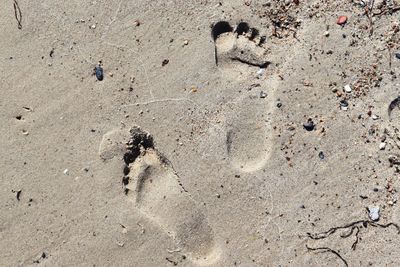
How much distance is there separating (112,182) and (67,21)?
145 centimetres

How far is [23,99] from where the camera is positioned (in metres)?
4.41

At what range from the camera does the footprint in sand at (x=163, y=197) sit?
4.37 metres

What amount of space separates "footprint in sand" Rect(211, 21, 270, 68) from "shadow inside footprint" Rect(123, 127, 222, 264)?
3.16 feet

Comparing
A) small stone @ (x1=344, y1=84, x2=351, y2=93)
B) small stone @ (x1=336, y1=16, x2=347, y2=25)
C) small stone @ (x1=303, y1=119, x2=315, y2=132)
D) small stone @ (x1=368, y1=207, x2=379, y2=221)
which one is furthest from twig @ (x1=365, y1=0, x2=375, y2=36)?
small stone @ (x1=368, y1=207, x2=379, y2=221)

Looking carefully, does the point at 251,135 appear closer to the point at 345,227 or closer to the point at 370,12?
the point at 345,227

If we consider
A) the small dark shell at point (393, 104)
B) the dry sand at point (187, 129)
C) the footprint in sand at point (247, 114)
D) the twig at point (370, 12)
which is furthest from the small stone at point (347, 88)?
the footprint in sand at point (247, 114)

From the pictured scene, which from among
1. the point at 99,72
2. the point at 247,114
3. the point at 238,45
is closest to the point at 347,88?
the point at 247,114

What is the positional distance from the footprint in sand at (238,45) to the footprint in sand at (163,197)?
96cm

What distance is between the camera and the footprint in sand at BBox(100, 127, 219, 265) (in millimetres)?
4367

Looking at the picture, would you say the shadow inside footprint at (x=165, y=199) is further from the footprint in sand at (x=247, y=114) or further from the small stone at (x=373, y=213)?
the small stone at (x=373, y=213)

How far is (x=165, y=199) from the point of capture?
14.4 ft

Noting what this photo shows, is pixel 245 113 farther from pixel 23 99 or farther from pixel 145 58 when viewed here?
pixel 23 99

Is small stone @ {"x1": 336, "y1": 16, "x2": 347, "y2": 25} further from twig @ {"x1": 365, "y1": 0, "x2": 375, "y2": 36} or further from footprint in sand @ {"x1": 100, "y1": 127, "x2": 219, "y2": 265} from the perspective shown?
footprint in sand @ {"x1": 100, "y1": 127, "x2": 219, "y2": 265}

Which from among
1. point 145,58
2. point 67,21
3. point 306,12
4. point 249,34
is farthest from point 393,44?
point 67,21
